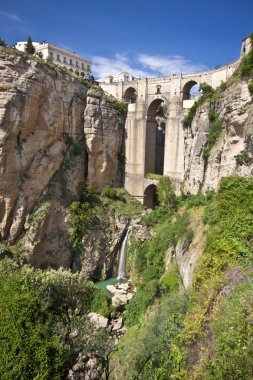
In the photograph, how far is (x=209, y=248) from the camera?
35.8 feet

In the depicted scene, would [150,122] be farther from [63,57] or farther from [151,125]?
[63,57]

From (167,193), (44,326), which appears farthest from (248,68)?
(44,326)

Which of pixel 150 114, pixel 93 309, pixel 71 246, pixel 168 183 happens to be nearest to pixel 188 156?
pixel 168 183

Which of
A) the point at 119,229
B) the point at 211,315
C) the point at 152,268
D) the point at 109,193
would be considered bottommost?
the point at 152,268

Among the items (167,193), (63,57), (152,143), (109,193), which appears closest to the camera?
(167,193)

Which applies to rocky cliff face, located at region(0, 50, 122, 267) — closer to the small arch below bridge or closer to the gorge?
the gorge

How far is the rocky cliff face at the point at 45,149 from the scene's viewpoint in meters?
21.9

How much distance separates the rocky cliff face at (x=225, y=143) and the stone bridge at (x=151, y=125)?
207 centimetres

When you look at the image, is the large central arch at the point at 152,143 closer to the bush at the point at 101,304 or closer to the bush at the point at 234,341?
the bush at the point at 101,304

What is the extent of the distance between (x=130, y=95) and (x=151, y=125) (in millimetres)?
4101

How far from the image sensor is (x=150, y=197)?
2917 cm

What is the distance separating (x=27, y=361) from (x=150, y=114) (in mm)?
23058

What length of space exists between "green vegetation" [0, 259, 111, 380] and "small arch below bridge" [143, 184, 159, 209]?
15.4 m

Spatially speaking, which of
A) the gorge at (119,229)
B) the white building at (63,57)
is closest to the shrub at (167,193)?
the gorge at (119,229)
